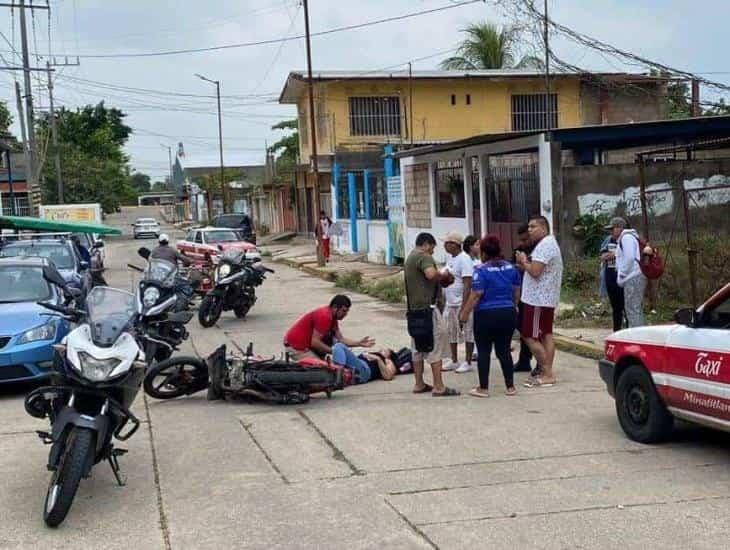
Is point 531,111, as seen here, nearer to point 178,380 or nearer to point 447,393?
point 447,393

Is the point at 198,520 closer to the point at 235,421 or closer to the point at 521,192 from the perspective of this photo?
the point at 235,421

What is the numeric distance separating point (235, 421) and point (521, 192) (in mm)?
12412

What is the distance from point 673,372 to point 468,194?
51.3ft

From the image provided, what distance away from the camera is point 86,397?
619cm

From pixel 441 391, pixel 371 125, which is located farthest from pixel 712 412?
pixel 371 125

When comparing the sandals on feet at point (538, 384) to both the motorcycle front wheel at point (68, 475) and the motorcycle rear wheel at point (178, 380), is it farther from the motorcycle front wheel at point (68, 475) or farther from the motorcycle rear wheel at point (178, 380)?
the motorcycle front wheel at point (68, 475)

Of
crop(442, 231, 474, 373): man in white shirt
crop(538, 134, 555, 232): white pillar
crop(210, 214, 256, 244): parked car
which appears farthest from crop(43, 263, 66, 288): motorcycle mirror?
crop(210, 214, 256, 244): parked car

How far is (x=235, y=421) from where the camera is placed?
8570 mm

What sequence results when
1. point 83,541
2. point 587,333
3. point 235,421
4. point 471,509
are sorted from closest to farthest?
point 83,541, point 471,509, point 235,421, point 587,333

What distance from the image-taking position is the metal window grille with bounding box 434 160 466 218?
23109mm

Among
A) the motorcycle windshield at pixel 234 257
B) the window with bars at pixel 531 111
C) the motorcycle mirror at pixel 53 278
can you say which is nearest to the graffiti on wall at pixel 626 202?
the motorcycle windshield at pixel 234 257

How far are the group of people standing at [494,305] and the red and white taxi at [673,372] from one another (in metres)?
1.51

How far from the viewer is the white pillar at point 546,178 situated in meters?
17.7

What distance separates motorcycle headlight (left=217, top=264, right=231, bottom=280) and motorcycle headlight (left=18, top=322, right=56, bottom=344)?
599cm
